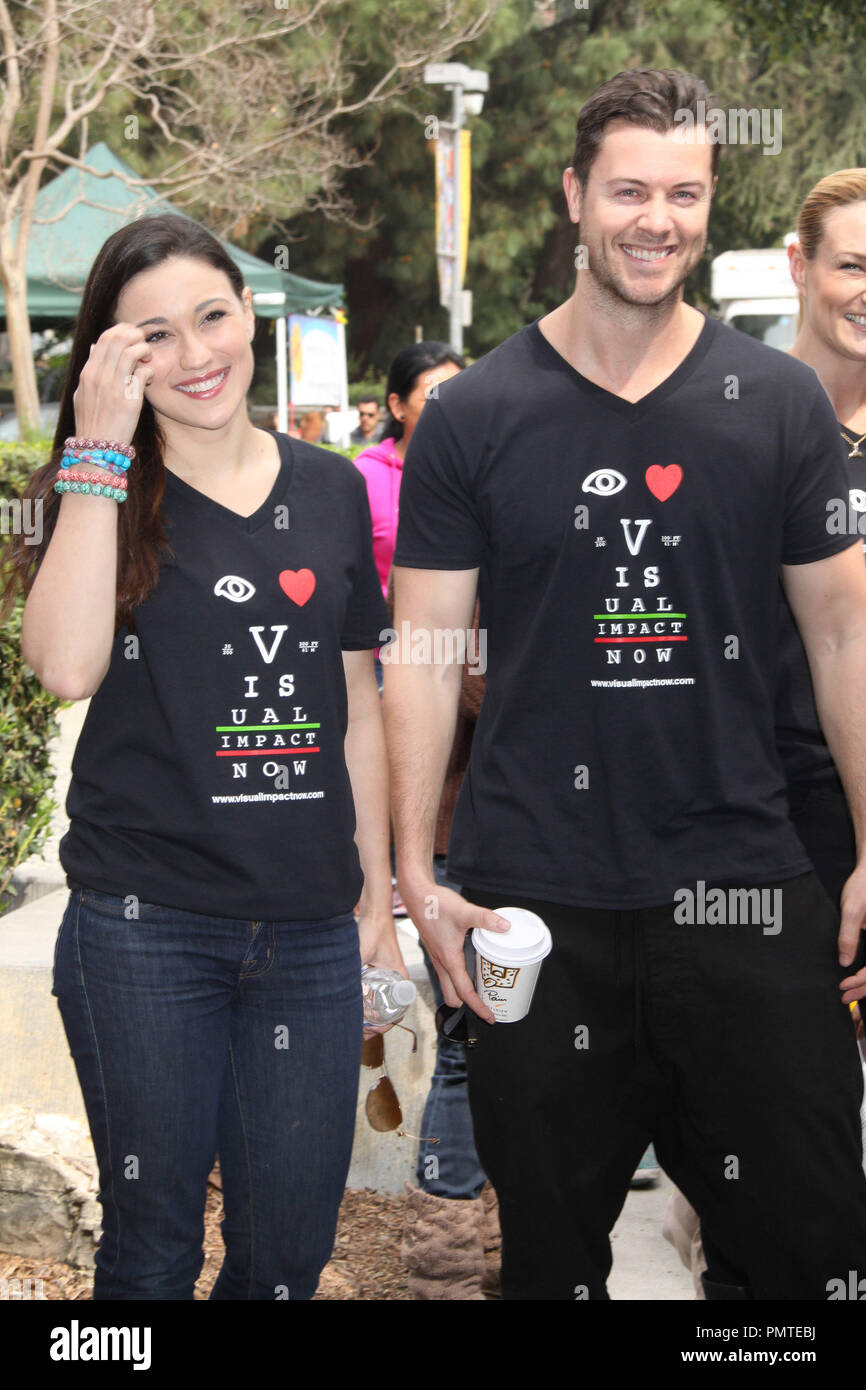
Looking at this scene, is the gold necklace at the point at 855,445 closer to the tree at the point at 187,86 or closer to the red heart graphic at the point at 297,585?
the red heart graphic at the point at 297,585

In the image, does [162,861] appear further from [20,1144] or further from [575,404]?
[20,1144]

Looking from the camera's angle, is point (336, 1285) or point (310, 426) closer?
point (336, 1285)

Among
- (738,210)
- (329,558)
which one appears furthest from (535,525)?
(738,210)

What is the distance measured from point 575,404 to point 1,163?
16507mm

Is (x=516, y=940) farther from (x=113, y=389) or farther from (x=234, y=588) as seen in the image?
(x=113, y=389)

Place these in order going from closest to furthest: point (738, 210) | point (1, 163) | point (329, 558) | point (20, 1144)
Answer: point (329, 558) → point (20, 1144) → point (1, 163) → point (738, 210)

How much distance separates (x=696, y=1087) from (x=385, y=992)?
2.16ft

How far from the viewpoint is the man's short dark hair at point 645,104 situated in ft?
8.69

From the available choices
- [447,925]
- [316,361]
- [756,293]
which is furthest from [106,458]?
[756,293]

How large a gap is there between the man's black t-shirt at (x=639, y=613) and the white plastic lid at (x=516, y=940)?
0.06 meters

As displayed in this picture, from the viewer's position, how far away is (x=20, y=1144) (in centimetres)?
386

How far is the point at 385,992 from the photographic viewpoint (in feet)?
10.0

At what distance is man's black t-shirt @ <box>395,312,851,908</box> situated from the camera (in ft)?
8.68

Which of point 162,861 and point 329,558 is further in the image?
point 329,558
